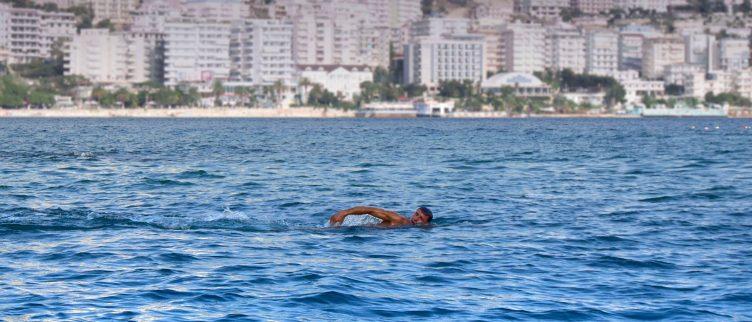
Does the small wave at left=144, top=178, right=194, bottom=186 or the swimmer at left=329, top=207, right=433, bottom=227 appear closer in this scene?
the swimmer at left=329, top=207, right=433, bottom=227

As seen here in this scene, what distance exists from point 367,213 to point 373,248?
2.22 metres

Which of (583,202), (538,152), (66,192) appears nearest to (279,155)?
(538,152)

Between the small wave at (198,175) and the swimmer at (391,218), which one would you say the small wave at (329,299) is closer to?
the swimmer at (391,218)

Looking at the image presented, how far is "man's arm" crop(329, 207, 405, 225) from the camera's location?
27906 mm

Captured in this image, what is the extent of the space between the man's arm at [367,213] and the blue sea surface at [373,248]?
0.37m

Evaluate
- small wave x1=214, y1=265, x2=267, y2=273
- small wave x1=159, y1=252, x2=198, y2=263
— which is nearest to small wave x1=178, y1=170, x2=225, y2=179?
small wave x1=159, y1=252, x2=198, y2=263

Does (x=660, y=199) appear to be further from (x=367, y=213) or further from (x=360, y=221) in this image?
(x=367, y=213)

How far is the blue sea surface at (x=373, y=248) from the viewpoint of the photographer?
20062 mm

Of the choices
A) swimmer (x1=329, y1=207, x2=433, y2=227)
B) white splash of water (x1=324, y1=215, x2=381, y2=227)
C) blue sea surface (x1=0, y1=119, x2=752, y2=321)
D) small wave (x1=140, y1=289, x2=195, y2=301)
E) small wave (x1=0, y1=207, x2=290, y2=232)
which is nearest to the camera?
blue sea surface (x1=0, y1=119, x2=752, y2=321)

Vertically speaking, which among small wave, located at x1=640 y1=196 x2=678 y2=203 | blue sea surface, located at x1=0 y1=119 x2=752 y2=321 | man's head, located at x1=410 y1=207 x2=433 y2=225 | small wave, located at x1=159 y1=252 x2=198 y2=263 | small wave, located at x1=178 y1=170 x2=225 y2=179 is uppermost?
man's head, located at x1=410 y1=207 x2=433 y2=225

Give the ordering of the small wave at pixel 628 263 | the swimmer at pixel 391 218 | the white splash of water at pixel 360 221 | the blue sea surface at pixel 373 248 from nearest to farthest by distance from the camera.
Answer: the blue sea surface at pixel 373 248 → the small wave at pixel 628 263 → the swimmer at pixel 391 218 → the white splash of water at pixel 360 221

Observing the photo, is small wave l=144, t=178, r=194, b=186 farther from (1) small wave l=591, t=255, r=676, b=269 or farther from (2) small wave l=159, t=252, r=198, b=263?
(1) small wave l=591, t=255, r=676, b=269

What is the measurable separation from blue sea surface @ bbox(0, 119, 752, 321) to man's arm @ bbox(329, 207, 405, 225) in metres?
0.37

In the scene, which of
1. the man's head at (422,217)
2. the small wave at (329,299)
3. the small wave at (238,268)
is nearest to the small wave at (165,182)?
the man's head at (422,217)
